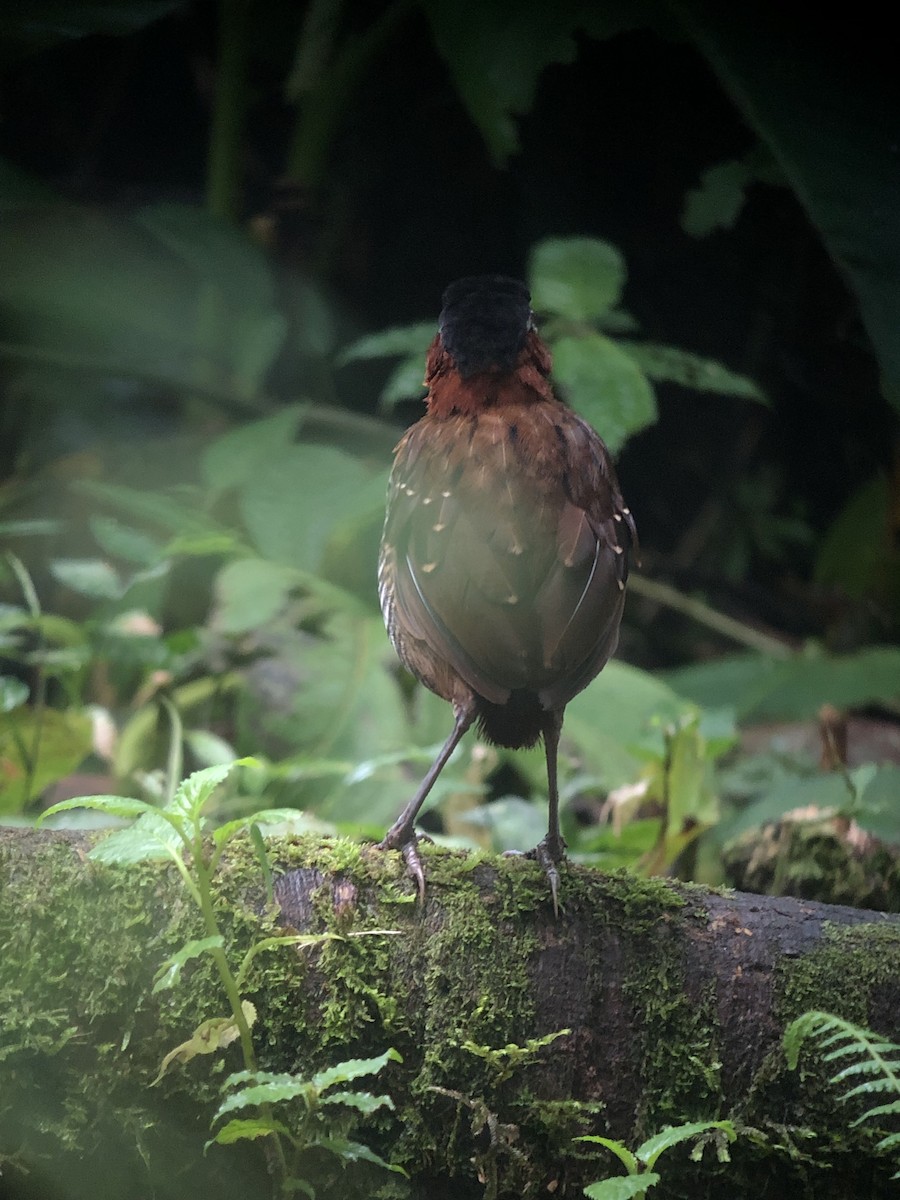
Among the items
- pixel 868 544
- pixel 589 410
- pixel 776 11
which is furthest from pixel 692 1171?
pixel 868 544

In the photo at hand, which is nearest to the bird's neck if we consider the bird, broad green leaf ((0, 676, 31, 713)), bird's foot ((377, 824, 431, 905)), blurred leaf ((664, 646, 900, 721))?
the bird

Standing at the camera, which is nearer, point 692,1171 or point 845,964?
point 692,1171

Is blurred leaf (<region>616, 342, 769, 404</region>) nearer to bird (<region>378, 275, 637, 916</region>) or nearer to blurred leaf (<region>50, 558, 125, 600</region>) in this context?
bird (<region>378, 275, 637, 916</region>)

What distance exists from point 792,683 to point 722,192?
1.53m

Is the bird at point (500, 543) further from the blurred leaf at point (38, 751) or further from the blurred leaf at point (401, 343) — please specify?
the blurred leaf at point (401, 343)

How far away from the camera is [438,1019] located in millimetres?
1457

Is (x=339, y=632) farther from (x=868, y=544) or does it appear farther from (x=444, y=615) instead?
(x=868, y=544)

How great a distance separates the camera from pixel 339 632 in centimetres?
310

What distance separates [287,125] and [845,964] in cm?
392

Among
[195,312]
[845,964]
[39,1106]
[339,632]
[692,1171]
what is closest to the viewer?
[39,1106]

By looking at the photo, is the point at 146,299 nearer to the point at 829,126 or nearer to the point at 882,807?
the point at 829,126

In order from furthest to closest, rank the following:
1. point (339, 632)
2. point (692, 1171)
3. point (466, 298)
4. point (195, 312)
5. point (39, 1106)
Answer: point (195, 312) → point (339, 632) → point (466, 298) → point (692, 1171) → point (39, 1106)

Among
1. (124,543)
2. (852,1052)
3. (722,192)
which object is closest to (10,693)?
(124,543)

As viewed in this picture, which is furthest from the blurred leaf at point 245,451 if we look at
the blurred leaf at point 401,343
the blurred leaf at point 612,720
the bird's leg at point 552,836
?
the bird's leg at point 552,836
